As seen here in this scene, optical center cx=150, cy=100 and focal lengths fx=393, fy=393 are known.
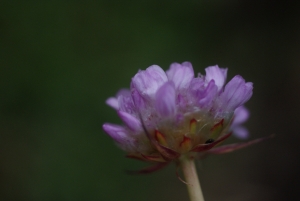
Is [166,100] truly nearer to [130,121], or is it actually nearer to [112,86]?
[130,121]

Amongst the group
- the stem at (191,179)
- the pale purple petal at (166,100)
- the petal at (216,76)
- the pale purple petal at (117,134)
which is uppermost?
the petal at (216,76)

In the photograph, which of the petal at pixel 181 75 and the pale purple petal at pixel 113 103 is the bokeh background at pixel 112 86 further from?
the petal at pixel 181 75

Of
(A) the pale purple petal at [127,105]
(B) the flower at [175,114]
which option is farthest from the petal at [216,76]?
(A) the pale purple petal at [127,105]

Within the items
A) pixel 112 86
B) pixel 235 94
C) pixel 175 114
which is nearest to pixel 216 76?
pixel 235 94

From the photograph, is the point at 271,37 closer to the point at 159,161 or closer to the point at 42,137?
the point at 42,137

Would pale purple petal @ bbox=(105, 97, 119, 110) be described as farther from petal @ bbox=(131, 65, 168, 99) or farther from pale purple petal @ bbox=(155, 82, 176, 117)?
pale purple petal @ bbox=(155, 82, 176, 117)
